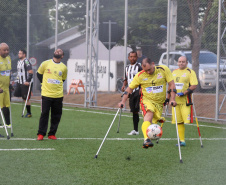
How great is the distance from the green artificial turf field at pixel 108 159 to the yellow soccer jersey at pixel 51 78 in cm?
104

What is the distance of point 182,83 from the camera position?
10984 millimetres

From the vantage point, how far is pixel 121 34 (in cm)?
2038

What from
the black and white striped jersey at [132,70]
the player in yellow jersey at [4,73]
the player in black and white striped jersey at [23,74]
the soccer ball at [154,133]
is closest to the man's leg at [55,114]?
the player in yellow jersey at [4,73]

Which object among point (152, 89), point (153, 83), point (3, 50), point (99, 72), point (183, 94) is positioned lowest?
point (183, 94)

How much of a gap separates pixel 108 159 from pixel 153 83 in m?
1.60

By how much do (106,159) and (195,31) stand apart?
28.7 feet

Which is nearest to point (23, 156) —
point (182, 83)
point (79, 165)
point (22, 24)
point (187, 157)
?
point (79, 165)

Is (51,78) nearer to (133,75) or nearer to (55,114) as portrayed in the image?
(55,114)

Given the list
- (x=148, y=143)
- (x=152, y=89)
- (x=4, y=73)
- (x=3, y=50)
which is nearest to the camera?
(x=148, y=143)

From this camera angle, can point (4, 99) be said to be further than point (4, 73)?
Yes

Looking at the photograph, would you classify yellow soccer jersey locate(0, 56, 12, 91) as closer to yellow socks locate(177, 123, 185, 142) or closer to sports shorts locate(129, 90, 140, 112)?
sports shorts locate(129, 90, 140, 112)

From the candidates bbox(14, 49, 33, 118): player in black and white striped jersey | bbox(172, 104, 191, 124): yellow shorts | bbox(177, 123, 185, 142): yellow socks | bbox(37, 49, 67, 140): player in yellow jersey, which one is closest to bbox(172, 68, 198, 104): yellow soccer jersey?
bbox(172, 104, 191, 124): yellow shorts

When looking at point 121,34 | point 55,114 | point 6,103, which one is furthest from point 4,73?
point 121,34

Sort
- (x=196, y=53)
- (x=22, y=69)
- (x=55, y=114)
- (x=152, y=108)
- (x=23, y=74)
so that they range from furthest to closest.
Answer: (x=196, y=53), (x=23, y=74), (x=22, y=69), (x=55, y=114), (x=152, y=108)
